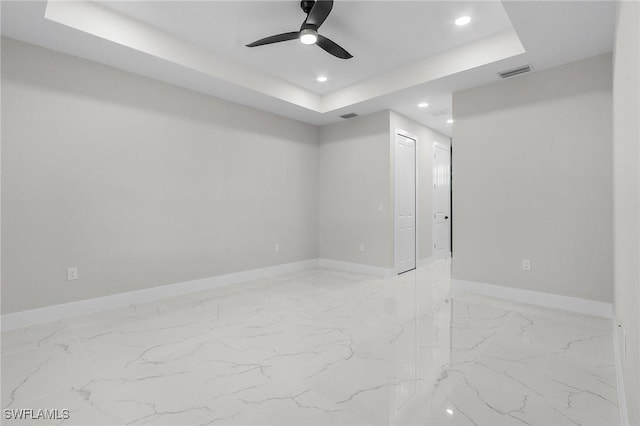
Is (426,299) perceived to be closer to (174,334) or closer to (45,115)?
(174,334)

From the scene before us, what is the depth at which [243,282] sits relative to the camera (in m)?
4.68

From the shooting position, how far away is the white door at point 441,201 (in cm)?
637

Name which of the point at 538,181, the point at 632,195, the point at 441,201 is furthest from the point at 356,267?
the point at 632,195

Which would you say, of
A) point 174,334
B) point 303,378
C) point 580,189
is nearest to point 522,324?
point 580,189

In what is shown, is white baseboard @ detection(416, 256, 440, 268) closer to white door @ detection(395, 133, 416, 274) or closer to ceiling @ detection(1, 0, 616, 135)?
white door @ detection(395, 133, 416, 274)

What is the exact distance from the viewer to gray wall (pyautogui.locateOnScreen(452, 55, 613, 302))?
10.6 feet

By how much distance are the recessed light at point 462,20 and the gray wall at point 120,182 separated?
116 inches

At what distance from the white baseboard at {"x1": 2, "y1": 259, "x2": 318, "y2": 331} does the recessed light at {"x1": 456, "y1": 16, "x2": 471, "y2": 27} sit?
13.1 ft

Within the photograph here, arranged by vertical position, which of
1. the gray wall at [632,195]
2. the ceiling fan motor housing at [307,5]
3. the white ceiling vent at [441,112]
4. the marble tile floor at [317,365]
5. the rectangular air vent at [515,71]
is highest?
the ceiling fan motor housing at [307,5]

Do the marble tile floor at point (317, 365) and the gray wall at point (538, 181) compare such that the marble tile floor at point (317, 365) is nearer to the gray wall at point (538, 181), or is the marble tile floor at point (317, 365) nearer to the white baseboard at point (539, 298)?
the white baseboard at point (539, 298)

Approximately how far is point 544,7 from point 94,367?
4.22 m

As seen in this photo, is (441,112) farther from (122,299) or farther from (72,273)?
(72,273)

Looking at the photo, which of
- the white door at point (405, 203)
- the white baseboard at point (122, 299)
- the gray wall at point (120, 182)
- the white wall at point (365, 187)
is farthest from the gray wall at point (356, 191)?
the white baseboard at point (122, 299)

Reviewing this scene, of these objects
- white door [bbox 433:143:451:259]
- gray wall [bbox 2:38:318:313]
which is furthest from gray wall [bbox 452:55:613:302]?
gray wall [bbox 2:38:318:313]
